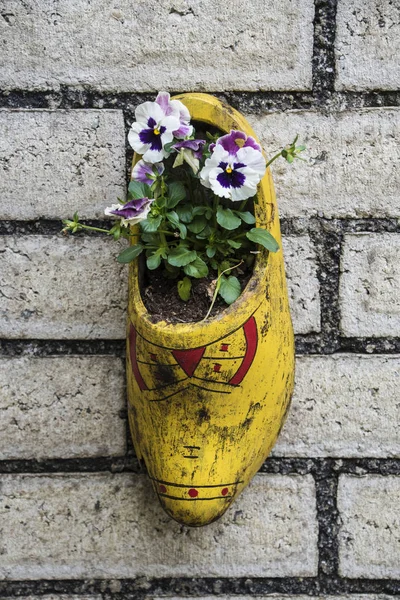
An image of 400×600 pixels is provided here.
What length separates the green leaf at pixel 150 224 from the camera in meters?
0.87

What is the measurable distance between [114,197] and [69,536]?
0.55 metres

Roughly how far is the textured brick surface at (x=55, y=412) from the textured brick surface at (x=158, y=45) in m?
0.46

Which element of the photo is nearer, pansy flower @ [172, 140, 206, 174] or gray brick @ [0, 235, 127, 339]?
pansy flower @ [172, 140, 206, 174]

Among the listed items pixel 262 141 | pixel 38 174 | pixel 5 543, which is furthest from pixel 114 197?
pixel 5 543

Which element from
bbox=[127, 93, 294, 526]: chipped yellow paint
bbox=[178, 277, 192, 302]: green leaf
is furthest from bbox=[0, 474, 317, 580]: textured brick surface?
bbox=[178, 277, 192, 302]: green leaf

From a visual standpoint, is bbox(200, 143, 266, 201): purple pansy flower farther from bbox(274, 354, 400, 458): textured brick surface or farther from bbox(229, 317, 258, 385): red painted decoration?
bbox(274, 354, 400, 458): textured brick surface

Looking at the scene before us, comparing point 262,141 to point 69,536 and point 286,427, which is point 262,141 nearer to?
point 286,427

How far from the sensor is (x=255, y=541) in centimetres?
108

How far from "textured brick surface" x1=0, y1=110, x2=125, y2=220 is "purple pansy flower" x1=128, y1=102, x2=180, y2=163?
0.18m

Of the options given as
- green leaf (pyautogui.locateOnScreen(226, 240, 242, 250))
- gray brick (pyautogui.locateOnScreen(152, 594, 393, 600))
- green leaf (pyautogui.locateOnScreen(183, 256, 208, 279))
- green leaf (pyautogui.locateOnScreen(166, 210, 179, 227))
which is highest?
green leaf (pyautogui.locateOnScreen(166, 210, 179, 227))

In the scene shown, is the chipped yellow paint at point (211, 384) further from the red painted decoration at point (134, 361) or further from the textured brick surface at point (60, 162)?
the textured brick surface at point (60, 162)

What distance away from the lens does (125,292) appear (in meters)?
1.07

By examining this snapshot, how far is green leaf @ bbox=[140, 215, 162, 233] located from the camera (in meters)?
0.87

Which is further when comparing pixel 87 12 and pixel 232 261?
pixel 87 12
